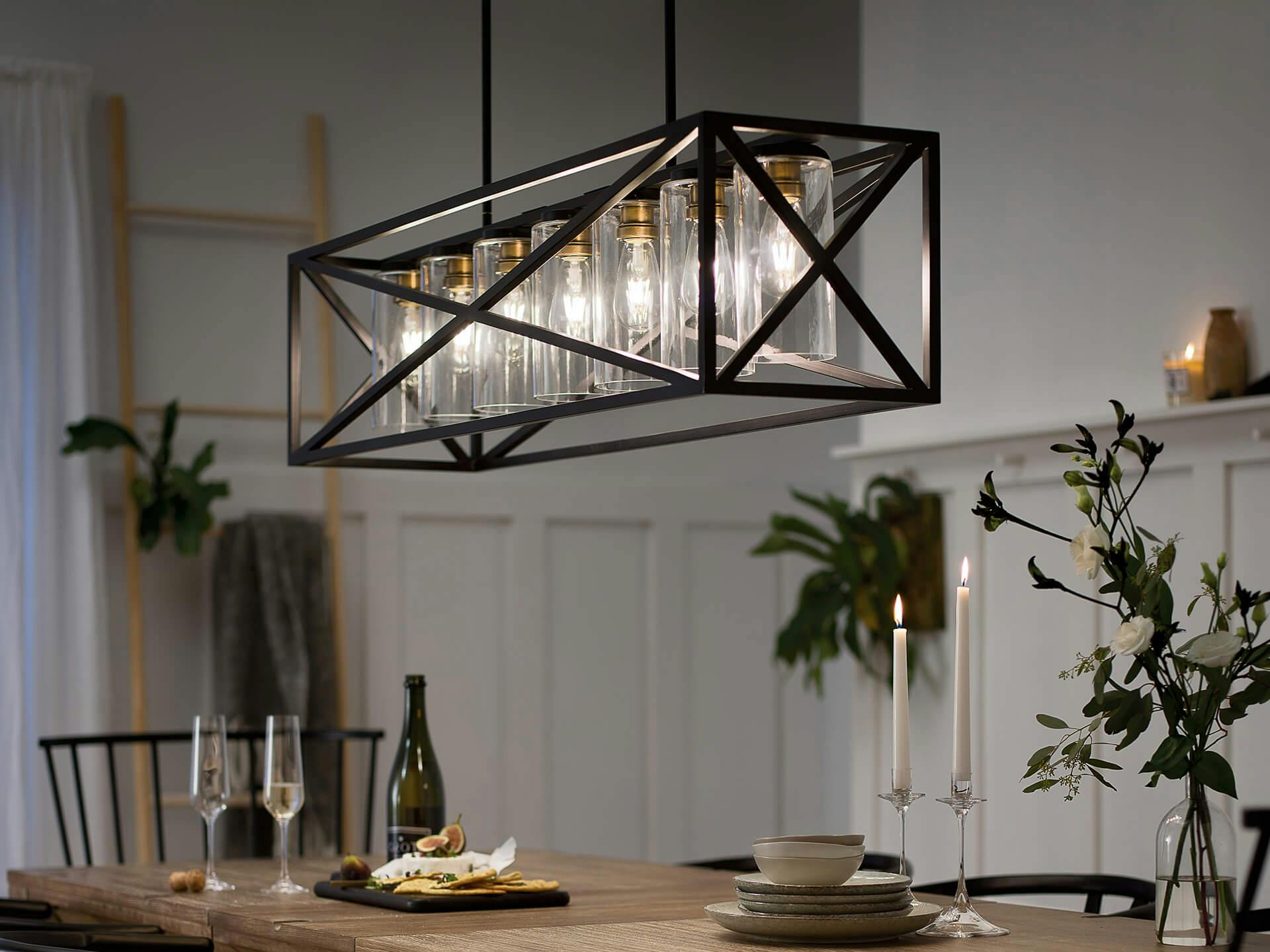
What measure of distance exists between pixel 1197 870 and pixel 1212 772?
0.12m

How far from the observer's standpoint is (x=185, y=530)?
186 inches

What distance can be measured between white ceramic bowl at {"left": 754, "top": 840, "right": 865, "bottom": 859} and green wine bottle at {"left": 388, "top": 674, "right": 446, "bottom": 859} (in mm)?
1015

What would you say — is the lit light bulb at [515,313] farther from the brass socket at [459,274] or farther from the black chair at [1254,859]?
the black chair at [1254,859]

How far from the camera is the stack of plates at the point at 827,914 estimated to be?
1.95m

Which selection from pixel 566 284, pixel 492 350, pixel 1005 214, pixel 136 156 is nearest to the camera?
pixel 566 284

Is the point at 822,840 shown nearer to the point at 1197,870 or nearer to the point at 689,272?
the point at 1197,870

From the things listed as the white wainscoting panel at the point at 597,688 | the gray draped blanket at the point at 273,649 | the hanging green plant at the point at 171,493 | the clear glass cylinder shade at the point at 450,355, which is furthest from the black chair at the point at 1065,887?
the white wainscoting panel at the point at 597,688

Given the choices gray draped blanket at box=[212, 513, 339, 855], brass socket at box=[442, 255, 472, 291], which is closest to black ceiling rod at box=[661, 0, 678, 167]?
brass socket at box=[442, 255, 472, 291]

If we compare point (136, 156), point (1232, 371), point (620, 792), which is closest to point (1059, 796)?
point (1232, 371)

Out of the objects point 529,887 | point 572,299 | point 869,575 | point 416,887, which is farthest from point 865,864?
point 572,299

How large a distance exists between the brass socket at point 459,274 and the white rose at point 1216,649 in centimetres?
118

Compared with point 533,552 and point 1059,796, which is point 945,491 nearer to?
point 1059,796

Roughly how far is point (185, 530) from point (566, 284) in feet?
9.16

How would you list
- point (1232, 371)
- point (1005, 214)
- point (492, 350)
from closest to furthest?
point (492, 350) → point (1232, 371) → point (1005, 214)
